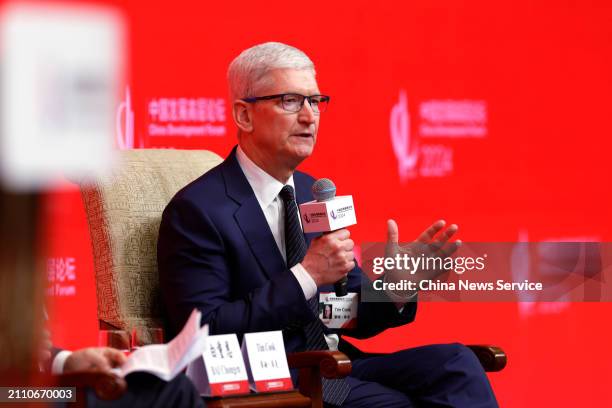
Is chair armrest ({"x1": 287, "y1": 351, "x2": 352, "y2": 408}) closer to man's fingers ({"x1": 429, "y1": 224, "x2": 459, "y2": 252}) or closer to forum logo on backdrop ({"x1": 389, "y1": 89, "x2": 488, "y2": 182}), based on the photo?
man's fingers ({"x1": 429, "y1": 224, "x2": 459, "y2": 252})

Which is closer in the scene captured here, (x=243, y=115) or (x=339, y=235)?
(x=339, y=235)

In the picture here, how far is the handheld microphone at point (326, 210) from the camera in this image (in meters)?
1.97

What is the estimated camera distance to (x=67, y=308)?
130 inches

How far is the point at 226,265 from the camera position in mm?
2139

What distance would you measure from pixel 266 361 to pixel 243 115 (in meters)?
0.76

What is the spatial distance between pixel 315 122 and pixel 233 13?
1.32 metres

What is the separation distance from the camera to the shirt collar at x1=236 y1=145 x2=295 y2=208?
89.0 inches

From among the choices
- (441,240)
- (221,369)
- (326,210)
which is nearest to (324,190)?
(326,210)

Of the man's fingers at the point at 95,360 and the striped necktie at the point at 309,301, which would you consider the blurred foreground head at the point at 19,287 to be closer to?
the man's fingers at the point at 95,360

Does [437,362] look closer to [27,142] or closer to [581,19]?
[27,142]

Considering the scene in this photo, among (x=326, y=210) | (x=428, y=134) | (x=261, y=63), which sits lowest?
(x=326, y=210)

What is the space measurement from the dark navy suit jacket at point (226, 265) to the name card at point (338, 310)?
0.11 metres

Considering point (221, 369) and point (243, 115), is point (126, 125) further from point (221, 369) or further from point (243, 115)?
point (221, 369)

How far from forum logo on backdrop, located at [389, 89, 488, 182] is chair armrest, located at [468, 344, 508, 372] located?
1448 mm
